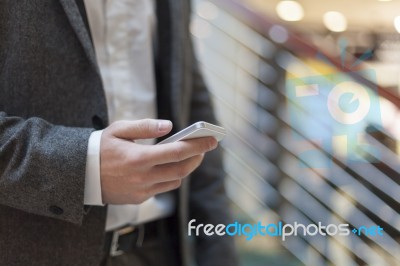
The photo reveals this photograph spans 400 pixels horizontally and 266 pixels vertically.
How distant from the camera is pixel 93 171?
18.5 inches

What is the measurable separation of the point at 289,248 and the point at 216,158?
0.23m

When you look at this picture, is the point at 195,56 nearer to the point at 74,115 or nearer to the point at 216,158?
the point at 216,158

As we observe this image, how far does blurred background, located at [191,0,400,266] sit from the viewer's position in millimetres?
639

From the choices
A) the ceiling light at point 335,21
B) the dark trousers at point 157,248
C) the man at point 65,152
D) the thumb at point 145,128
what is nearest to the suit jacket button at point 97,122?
the man at point 65,152

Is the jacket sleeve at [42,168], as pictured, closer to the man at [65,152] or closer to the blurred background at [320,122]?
the man at [65,152]

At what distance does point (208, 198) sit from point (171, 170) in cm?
33

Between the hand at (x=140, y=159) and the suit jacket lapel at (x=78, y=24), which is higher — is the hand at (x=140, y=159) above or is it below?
below

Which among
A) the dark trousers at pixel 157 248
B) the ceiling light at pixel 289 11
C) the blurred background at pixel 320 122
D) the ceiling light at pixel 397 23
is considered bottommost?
the dark trousers at pixel 157 248

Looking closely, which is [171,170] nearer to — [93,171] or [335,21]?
[93,171]

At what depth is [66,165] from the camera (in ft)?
1.51

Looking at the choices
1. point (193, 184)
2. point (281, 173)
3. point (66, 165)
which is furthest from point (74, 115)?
point (281, 173)

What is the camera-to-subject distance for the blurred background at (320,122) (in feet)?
2.10

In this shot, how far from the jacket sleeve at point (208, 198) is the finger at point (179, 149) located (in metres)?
0.32

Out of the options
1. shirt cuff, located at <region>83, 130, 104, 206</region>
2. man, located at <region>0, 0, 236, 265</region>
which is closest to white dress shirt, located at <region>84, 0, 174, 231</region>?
man, located at <region>0, 0, 236, 265</region>
